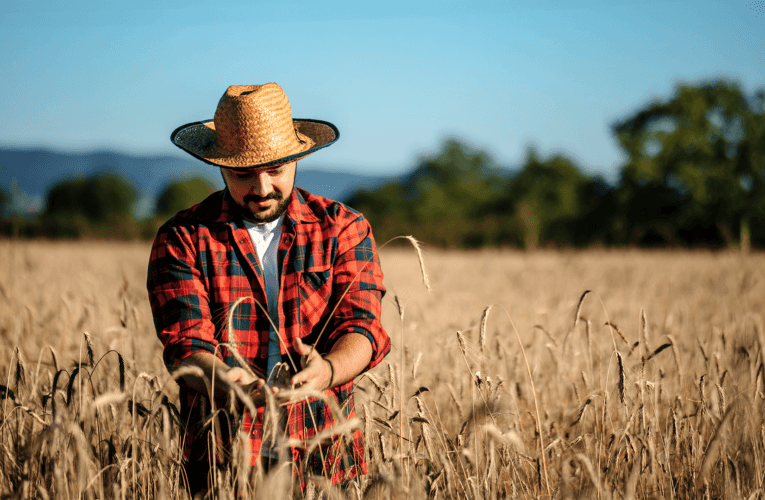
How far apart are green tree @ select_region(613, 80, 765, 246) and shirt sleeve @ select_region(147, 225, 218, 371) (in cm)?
2587

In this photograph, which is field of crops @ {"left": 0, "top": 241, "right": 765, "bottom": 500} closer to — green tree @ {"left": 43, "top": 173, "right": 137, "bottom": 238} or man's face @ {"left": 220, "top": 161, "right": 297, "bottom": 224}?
man's face @ {"left": 220, "top": 161, "right": 297, "bottom": 224}

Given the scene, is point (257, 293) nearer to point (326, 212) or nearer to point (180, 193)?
point (326, 212)

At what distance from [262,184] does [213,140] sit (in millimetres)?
375

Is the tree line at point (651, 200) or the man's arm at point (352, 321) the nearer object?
the man's arm at point (352, 321)

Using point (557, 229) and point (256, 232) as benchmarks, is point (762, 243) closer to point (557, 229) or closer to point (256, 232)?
point (557, 229)

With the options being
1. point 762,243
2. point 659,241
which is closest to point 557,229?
point 659,241

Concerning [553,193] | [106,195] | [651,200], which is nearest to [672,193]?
[651,200]

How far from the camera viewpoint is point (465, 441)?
1714 millimetres

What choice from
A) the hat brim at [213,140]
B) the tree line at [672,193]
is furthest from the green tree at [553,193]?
the hat brim at [213,140]

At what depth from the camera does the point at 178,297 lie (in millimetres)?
1705

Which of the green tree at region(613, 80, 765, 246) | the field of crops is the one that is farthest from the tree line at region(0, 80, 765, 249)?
the field of crops

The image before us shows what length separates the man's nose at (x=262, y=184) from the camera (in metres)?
1.71

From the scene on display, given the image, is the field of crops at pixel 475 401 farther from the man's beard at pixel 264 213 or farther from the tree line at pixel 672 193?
the tree line at pixel 672 193

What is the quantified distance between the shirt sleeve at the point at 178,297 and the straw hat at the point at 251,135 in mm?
310
